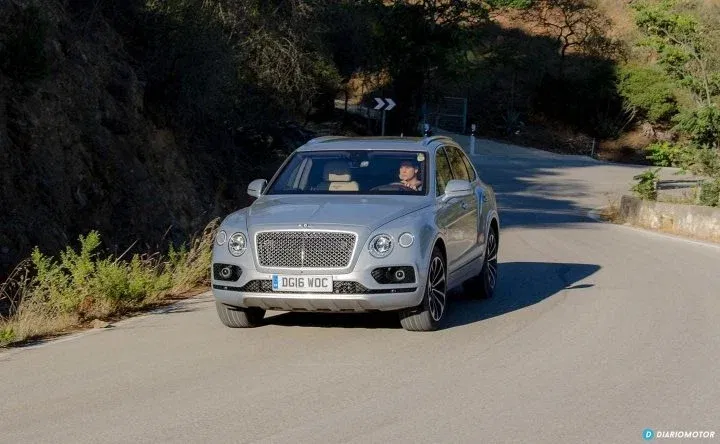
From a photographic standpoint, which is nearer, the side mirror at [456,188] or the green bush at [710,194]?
the side mirror at [456,188]

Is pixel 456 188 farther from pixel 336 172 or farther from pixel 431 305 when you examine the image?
pixel 431 305

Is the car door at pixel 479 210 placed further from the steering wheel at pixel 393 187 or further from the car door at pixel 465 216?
the steering wheel at pixel 393 187

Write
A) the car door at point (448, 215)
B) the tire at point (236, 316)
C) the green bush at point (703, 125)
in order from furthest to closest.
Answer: the green bush at point (703, 125) → the car door at point (448, 215) → the tire at point (236, 316)

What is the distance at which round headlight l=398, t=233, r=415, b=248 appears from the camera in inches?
386

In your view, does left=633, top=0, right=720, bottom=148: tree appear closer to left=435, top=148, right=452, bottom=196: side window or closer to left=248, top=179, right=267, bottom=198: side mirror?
left=435, top=148, right=452, bottom=196: side window

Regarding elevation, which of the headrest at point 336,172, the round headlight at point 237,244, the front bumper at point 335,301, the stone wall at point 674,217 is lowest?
the stone wall at point 674,217

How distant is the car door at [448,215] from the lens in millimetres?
10836

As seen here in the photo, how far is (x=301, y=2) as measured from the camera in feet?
100

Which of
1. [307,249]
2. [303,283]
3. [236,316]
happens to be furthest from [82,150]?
[303,283]

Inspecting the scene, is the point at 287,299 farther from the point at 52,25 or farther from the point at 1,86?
the point at 52,25

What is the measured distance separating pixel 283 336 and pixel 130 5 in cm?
1520

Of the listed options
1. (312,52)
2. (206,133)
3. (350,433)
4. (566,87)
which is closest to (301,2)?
(312,52)

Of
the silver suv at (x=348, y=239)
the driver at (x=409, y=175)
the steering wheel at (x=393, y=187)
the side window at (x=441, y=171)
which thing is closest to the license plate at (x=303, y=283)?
the silver suv at (x=348, y=239)

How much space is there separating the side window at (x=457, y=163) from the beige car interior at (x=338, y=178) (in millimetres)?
1421
